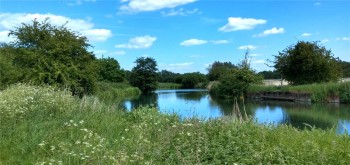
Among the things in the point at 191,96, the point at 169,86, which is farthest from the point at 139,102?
the point at 169,86

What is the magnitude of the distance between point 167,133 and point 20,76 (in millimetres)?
18535

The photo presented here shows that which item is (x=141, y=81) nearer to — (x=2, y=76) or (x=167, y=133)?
(x=2, y=76)

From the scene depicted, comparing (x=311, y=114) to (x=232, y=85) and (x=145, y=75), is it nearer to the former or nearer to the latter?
(x=232, y=85)

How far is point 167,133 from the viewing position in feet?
22.4

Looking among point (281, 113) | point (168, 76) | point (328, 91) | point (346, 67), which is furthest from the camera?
point (168, 76)

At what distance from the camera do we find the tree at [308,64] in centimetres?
4253

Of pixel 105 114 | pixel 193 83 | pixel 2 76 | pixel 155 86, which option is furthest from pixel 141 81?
pixel 105 114

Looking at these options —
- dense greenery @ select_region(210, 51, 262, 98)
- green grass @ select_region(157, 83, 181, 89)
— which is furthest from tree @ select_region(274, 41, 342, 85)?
green grass @ select_region(157, 83, 181, 89)

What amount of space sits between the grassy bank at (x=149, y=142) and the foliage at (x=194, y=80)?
293ft

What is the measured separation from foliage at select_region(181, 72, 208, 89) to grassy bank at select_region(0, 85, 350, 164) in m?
89.2

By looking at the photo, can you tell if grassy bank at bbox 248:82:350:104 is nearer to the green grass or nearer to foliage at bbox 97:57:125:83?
foliage at bbox 97:57:125:83

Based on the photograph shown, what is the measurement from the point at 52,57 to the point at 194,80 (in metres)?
82.3

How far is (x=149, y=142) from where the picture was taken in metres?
6.61

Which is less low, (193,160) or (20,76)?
(20,76)
